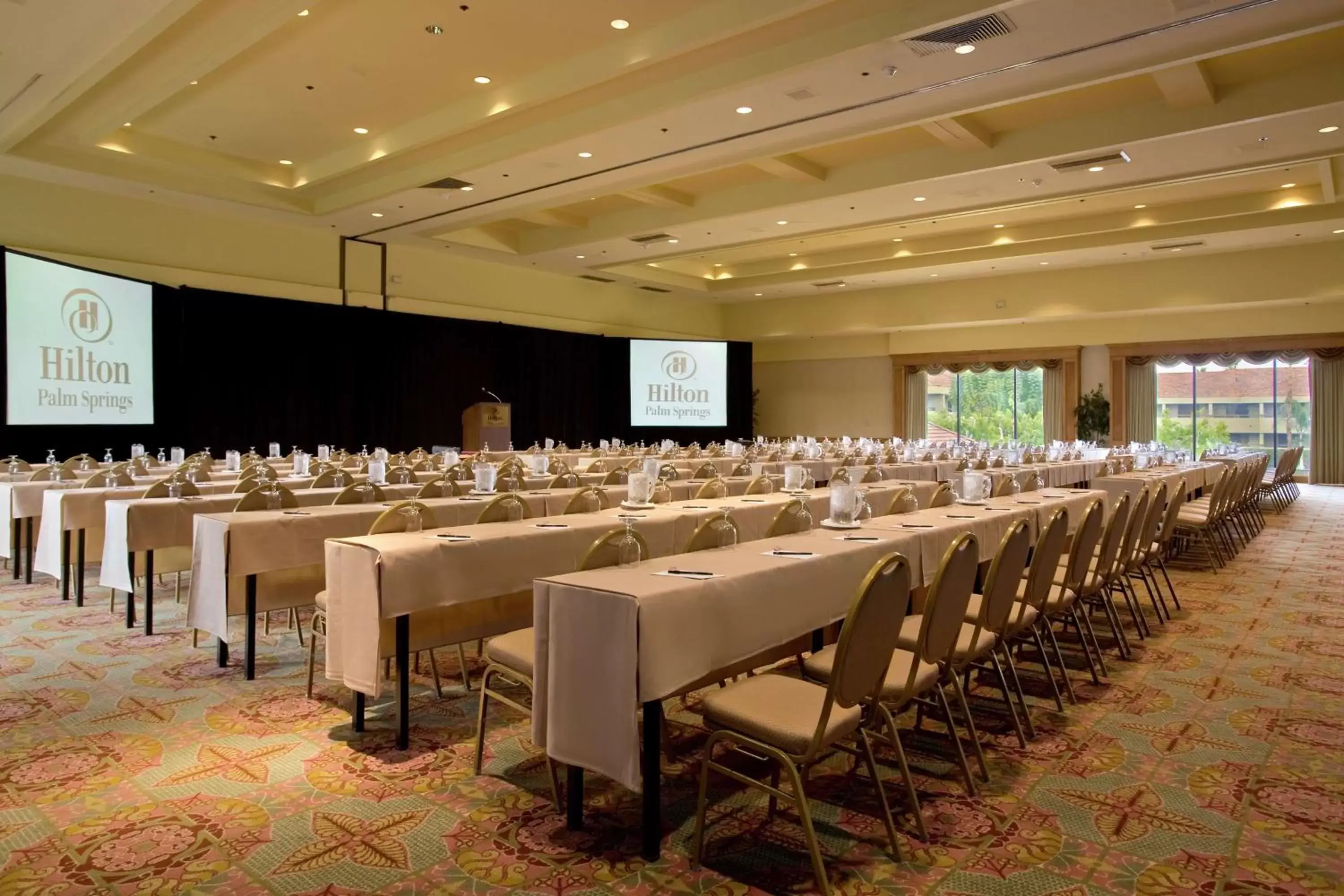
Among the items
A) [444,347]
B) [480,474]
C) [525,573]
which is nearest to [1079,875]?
[525,573]

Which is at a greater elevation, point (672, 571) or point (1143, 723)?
point (672, 571)

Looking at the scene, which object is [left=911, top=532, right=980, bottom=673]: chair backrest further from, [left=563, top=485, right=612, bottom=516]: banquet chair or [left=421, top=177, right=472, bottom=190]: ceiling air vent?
[left=421, top=177, right=472, bottom=190]: ceiling air vent

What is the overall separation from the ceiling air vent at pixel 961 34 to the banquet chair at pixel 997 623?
15.9 feet

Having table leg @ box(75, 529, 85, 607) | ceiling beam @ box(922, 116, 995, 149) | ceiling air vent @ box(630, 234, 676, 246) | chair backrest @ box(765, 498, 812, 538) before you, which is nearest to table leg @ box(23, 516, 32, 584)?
table leg @ box(75, 529, 85, 607)

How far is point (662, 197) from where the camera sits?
44.3 ft

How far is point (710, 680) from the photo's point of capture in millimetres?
3494

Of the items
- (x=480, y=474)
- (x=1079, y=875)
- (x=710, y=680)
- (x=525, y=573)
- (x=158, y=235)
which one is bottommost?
(x=1079, y=875)

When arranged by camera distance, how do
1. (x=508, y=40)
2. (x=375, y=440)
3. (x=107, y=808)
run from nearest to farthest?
(x=107, y=808)
(x=508, y=40)
(x=375, y=440)

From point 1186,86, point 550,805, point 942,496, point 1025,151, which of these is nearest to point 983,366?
point 1025,151

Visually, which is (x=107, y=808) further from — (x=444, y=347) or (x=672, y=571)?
(x=444, y=347)

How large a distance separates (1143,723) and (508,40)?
7403 millimetres

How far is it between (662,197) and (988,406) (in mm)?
11275

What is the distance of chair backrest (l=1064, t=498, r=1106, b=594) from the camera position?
13.4 feet

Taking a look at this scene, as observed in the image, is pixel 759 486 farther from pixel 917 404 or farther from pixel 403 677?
pixel 917 404
